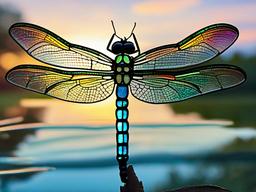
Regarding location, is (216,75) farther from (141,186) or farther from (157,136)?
(157,136)

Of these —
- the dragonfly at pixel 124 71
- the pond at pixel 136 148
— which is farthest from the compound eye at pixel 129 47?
the pond at pixel 136 148

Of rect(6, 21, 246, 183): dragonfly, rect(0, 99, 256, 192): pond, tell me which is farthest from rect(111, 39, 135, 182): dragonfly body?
rect(0, 99, 256, 192): pond

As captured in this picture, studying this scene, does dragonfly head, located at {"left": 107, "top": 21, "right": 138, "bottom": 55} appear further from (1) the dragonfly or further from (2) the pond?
(2) the pond

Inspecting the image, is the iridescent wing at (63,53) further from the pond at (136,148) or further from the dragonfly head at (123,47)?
the pond at (136,148)

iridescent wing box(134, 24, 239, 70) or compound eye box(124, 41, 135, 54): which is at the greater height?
iridescent wing box(134, 24, 239, 70)

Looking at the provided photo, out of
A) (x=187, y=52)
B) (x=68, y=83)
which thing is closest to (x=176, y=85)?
(x=187, y=52)

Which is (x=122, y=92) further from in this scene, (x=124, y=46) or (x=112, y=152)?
(x=112, y=152)
